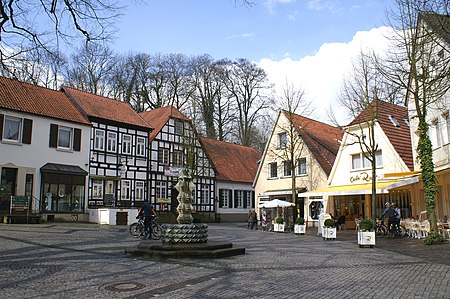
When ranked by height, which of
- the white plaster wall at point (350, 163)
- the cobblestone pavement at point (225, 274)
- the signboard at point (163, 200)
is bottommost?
the cobblestone pavement at point (225, 274)

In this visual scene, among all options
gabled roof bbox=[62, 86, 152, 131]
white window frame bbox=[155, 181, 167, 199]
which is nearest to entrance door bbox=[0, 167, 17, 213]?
gabled roof bbox=[62, 86, 152, 131]

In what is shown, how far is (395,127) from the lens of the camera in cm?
2788

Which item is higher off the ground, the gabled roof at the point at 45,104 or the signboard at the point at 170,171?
the gabled roof at the point at 45,104

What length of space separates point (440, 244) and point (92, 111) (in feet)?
82.1

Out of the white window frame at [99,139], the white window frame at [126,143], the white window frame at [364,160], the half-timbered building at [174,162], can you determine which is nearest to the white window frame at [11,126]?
the white window frame at [99,139]

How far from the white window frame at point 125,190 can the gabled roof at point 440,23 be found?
26.1 m

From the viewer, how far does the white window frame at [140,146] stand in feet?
113

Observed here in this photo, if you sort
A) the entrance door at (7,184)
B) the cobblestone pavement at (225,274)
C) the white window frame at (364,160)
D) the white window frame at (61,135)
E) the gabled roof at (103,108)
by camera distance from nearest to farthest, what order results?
the cobblestone pavement at (225,274), the entrance door at (7,184), the white window frame at (364,160), the white window frame at (61,135), the gabled roof at (103,108)

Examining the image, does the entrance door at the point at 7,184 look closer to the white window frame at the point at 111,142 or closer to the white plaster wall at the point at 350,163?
the white window frame at the point at 111,142

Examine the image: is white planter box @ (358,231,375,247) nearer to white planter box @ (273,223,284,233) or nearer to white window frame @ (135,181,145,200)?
white planter box @ (273,223,284,233)

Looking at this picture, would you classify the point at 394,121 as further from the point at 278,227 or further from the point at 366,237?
the point at 366,237

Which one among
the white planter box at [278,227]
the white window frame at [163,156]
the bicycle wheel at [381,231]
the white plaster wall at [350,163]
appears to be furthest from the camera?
the white window frame at [163,156]

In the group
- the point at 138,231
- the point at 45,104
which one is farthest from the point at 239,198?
the point at 138,231

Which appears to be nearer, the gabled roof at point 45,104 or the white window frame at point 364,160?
the gabled roof at point 45,104
